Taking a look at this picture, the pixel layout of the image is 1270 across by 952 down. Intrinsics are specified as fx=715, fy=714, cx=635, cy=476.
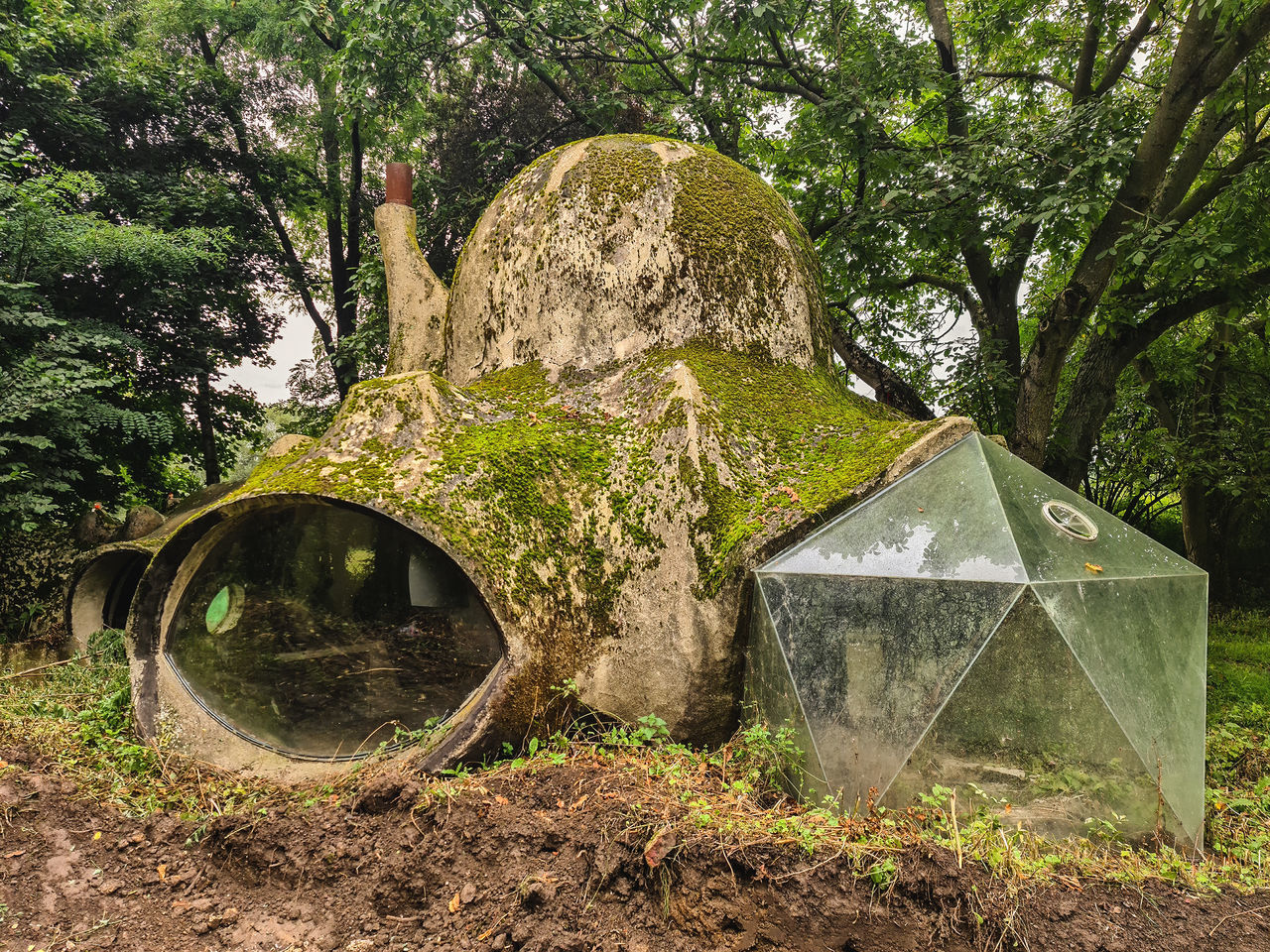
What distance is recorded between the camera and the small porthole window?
387 centimetres

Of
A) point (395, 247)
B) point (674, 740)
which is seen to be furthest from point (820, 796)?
point (395, 247)

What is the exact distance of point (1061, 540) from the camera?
3783mm

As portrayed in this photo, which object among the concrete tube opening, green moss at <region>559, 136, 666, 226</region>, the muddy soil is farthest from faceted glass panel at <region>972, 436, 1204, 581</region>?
the concrete tube opening

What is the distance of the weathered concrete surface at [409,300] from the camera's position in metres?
6.61

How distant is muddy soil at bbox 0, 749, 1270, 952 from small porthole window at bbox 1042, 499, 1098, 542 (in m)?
1.68

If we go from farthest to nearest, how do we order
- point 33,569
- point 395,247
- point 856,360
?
1. point 856,360
2. point 33,569
3. point 395,247

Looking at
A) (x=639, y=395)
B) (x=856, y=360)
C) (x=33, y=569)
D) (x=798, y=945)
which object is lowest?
(x=798, y=945)

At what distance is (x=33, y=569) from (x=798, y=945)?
8718mm

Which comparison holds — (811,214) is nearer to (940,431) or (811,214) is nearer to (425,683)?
(940,431)

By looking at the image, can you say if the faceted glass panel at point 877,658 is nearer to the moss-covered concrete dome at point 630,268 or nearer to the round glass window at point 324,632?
the round glass window at point 324,632

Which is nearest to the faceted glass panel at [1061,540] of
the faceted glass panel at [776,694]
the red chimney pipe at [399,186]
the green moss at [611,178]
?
the faceted glass panel at [776,694]

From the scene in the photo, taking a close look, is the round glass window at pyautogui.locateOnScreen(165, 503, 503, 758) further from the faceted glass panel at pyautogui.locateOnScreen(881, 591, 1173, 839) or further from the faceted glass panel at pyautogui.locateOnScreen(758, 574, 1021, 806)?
the faceted glass panel at pyautogui.locateOnScreen(881, 591, 1173, 839)

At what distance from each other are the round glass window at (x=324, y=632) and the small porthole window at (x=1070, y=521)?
317 centimetres

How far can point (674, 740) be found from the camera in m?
4.13
